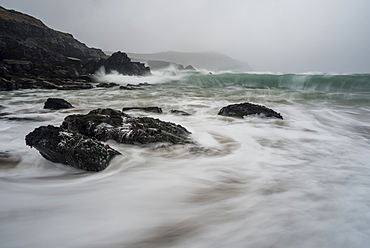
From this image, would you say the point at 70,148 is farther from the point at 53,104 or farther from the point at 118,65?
the point at 118,65

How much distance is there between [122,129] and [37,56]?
26992 mm

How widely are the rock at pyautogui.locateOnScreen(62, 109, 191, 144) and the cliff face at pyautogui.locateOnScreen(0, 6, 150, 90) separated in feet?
48.2

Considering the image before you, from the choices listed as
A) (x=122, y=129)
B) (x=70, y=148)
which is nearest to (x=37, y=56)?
(x=122, y=129)

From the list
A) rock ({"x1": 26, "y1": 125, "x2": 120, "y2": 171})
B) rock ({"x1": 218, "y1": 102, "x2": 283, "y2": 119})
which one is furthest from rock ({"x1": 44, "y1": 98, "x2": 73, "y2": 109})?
rock ({"x1": 218, "y1": 102, "x2": 283, "y2": 119})

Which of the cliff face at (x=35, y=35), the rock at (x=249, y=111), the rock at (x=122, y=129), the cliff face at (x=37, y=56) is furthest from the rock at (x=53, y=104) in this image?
the cliff face at (x=35, y=35)

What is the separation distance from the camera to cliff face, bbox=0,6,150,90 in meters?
18.9

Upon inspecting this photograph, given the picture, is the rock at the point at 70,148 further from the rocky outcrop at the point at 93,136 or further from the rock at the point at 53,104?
the rock at the point at 53,104

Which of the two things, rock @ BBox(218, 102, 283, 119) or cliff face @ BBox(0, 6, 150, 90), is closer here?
rock @ BBox(218, 102, 283, 119)

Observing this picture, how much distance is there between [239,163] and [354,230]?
5.77 feet

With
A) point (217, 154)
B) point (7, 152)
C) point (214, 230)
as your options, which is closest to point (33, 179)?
point (7, 152)

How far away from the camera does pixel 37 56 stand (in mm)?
23969

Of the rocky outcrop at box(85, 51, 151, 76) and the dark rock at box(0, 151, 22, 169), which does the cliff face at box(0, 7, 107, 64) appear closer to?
the rocky outcrop at box(85, 51, 151, 76)

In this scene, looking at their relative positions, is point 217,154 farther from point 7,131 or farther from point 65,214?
point 7,131

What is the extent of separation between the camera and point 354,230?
1.62 metres
